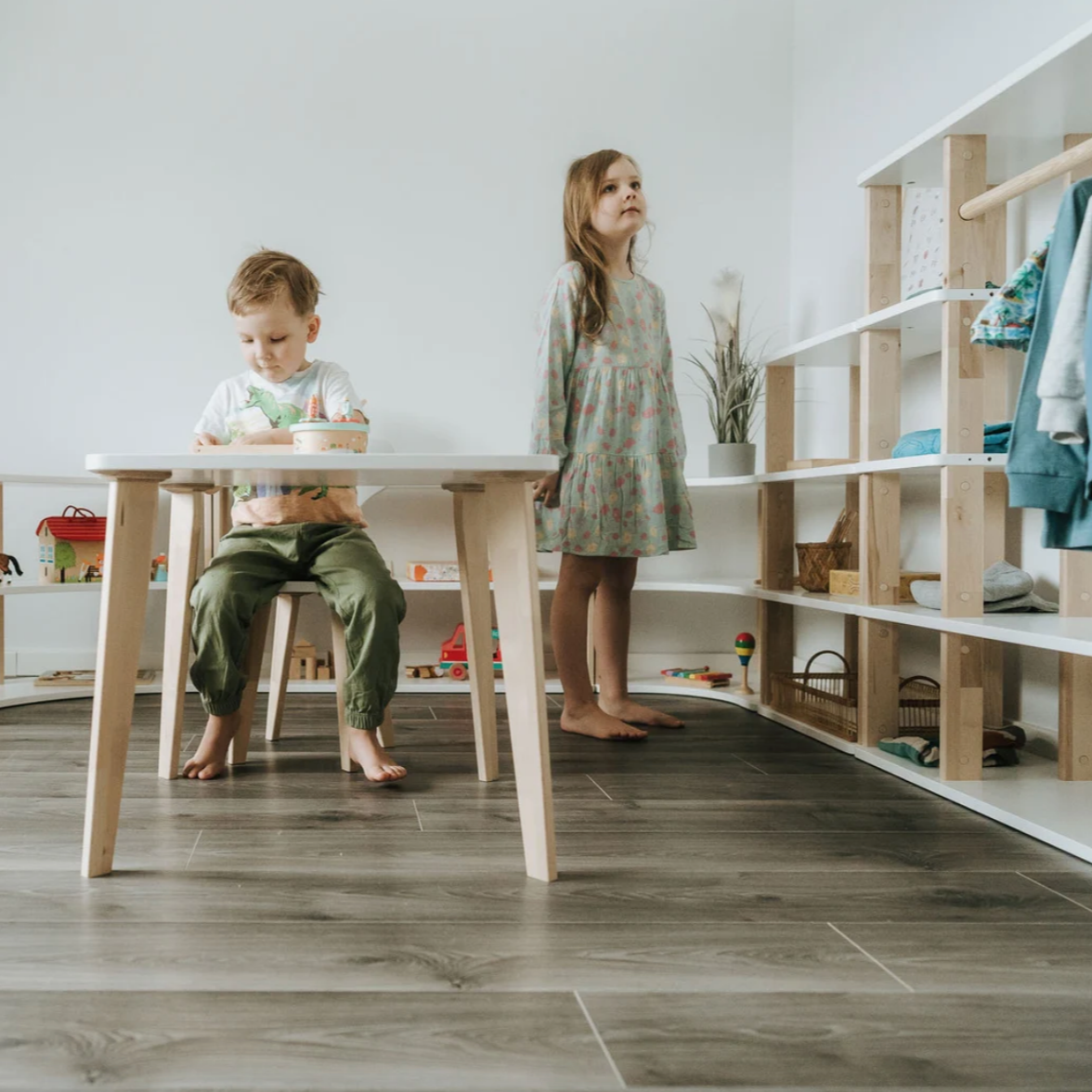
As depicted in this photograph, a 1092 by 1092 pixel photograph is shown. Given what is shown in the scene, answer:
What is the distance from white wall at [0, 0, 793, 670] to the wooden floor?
1.63 meters

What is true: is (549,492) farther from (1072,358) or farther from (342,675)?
(1072,358)

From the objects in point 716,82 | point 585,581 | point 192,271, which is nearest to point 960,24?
point 716,82

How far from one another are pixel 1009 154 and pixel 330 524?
138 cm

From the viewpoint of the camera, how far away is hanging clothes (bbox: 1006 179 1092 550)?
1.44m

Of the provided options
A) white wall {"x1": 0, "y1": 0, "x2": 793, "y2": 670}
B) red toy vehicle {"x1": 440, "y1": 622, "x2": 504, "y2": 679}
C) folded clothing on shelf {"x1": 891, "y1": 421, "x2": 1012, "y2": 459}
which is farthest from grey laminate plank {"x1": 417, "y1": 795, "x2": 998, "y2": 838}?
white wall {"x1": 0, "y1": 0, "x2": 793, "y2": 670}

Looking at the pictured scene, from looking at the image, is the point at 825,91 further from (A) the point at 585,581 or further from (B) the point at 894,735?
(B) the point at 894,735

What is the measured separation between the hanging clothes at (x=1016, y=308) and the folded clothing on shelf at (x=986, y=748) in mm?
756

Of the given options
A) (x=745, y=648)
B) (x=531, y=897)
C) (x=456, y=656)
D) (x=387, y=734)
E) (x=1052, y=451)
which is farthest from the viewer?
(x=456, y=656)

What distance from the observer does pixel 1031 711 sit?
222 centimetres

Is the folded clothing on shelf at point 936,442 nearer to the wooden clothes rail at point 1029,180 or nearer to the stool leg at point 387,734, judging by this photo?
the wooden clothes rail at point 1029,180

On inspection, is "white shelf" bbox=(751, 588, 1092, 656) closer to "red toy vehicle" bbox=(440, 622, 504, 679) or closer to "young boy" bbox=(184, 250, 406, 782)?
"young boy" bbox=(184, 250, 406, 782)

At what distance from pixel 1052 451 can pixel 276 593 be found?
4.21 ft

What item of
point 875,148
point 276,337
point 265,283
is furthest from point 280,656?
point 875,148

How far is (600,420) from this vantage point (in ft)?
8.00
